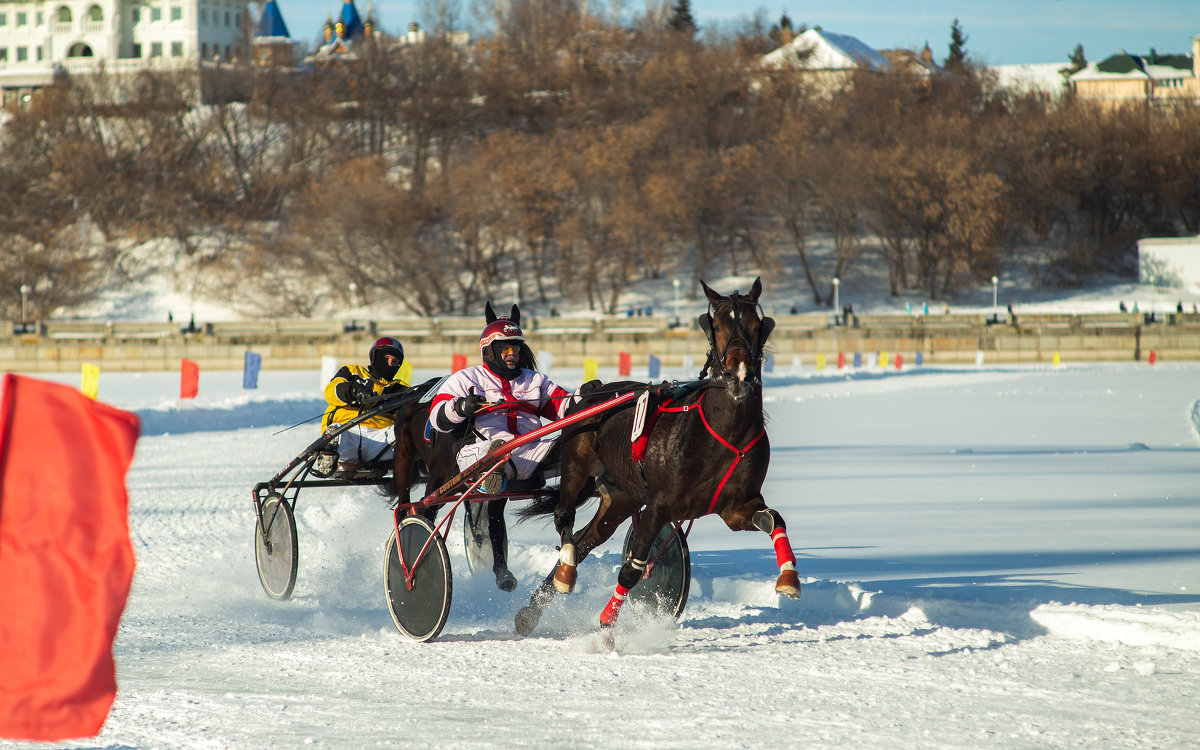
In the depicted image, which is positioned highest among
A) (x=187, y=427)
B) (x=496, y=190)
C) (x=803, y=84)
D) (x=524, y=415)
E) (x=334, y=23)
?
(x=334, y=23)

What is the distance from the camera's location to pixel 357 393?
30.2ft

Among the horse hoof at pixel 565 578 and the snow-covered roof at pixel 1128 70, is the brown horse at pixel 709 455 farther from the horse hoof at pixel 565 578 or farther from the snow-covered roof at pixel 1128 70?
the snow-covered roof at pixel 1128 70

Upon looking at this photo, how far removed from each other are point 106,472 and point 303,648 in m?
3.41

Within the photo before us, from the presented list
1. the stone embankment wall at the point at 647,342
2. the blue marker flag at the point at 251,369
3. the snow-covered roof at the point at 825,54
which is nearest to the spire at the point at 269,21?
the snow-covered roof at the point at 825,54

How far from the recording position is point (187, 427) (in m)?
21.8

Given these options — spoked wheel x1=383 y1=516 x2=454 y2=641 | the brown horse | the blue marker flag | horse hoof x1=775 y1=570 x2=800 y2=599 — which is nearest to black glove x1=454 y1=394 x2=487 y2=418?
spoked wheel x1=383 y1=516 x2=454 y2=641

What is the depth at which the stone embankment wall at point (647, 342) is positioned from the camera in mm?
49094

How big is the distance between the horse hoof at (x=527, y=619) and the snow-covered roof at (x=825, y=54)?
7169 centimetres

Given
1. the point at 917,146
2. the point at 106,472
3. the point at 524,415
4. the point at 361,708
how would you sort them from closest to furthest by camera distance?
1. the point at 106,472
2. the point at 361,708
3. the point at 524,415
4. the point at 917,146

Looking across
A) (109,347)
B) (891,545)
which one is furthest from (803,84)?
(891,545)

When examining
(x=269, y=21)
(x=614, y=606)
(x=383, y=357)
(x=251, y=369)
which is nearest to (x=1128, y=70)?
(x=269, y=21)

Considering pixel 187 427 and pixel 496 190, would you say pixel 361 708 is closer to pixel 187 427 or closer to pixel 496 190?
pixel 187 427

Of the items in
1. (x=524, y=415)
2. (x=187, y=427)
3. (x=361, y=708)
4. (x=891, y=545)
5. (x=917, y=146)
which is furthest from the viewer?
(x=917, y=146)

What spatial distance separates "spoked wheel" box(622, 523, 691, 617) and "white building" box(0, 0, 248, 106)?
3859 inches
